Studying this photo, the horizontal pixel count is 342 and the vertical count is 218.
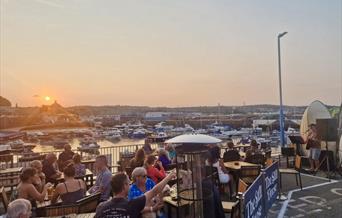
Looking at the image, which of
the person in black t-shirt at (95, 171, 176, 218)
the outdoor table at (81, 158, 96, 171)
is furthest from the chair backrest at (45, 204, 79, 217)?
the outdoor table at (81, 158, 96, 171)

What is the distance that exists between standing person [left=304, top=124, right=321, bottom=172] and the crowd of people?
3265mm

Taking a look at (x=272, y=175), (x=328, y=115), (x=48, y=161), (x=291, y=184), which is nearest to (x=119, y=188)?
(x=272, y=175)

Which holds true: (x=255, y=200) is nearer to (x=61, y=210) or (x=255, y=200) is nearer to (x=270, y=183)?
(x=270, y=183)

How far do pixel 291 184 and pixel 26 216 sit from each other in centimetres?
831

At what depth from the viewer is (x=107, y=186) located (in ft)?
19.2

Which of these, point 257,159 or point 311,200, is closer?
point 311,200

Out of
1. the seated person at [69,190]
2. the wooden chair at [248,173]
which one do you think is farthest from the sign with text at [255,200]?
the seated person at [69,190]

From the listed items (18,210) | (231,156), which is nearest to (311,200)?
(231,156)

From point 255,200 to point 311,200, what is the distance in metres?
4.56

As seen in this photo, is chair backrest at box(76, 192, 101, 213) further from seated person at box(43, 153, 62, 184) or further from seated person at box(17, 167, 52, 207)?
seated person at box(43, 153, 62, 184)

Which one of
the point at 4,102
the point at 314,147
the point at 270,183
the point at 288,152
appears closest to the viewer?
the point at 270,183

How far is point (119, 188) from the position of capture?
348 centimetres

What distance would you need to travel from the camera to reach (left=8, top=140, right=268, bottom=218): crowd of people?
3436 millimetres

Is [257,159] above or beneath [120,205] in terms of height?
beneath
